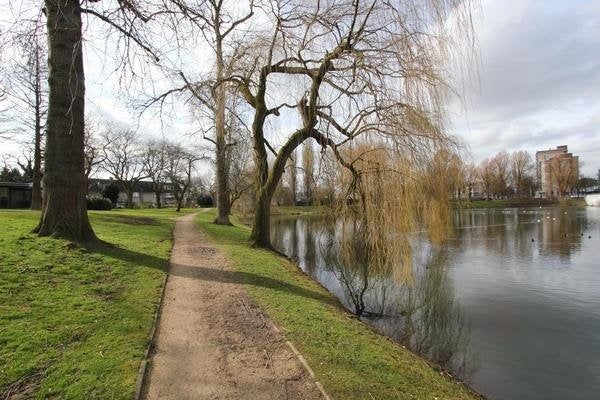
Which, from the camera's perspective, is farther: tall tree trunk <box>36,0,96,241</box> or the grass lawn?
tall tree trunk <box>36,0,96,241</box>

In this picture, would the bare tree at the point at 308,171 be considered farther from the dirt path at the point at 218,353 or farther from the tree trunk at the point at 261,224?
the dirt path at the point at 218,353

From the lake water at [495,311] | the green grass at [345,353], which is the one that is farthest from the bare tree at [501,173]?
the green grass at [345,353]

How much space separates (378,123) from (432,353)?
4555 mm

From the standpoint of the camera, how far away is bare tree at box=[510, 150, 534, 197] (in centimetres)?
8256

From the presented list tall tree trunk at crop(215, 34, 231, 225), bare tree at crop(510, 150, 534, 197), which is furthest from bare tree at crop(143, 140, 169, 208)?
bare tree at crop(510, 150, 534, 197)

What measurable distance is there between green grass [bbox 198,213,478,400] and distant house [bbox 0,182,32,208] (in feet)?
105

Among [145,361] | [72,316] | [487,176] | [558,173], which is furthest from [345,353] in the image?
[558,173]

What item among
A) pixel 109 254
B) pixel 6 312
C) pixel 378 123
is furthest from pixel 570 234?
pixel 6 312

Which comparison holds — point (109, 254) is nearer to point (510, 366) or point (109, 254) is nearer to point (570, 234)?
point (510, 366)

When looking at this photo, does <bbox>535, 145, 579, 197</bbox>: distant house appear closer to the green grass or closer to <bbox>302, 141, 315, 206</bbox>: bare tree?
<bbox>302, 141, 315, 206</bbox>: bare tree

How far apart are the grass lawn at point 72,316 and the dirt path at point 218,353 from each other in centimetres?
29

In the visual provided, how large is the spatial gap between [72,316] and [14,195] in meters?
35.1

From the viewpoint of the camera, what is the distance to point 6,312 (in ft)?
18.0

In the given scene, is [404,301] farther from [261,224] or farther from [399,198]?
[261,224]
